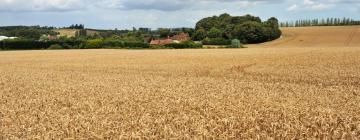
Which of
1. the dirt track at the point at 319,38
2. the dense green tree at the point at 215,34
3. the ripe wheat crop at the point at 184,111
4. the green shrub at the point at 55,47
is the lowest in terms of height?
the dirt track at the point at 319,38

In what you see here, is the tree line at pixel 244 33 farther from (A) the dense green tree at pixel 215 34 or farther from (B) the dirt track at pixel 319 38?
(B) the dirt track at pixel 319 38

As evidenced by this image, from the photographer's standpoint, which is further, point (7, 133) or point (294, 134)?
point (7, 133)

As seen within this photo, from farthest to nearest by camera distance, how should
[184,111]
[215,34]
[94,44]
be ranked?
[215,34] < [94,44] < [184,111]

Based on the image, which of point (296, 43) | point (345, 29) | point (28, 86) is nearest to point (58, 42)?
point (296, 43)

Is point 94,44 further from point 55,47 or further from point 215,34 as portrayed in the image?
point 215,34

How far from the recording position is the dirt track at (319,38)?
98625mm

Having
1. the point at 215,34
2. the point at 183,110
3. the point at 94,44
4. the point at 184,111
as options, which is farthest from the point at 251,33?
the point at 184,111

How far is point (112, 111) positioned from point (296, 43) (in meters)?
92.5

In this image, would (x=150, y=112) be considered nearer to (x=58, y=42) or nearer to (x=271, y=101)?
(x=271, y=101)

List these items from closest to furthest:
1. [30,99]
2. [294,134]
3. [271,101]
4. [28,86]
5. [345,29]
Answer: [294,134]
[271,101]
[30,99]
[28,86]
[345,29]

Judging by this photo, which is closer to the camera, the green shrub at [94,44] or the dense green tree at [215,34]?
the green shrub at [94,44]

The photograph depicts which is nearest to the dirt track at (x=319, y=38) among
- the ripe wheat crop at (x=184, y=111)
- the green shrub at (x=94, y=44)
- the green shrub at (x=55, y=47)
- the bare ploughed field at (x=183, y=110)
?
the green shrub at (x=94, y=44)

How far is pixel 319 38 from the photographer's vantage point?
108 meters

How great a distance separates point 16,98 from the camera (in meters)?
17.5
